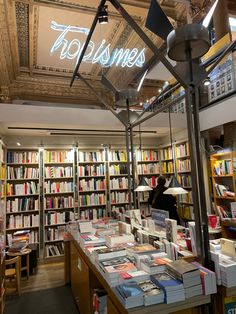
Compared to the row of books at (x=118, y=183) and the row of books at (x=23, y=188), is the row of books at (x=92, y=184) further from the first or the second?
the row of books at (x=23, y=188)

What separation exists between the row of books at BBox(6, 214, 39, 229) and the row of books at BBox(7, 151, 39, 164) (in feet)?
3.78

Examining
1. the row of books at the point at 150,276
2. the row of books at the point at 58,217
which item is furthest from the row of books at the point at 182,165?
the row of books at the point at 150,276

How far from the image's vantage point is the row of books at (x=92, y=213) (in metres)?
5.55

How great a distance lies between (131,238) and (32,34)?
390 cm

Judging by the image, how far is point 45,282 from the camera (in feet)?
13.5

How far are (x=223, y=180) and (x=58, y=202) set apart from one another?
Result: 3.53 metres

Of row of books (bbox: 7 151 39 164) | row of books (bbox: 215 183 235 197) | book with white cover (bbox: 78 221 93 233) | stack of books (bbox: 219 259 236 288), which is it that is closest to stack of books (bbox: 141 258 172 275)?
stack of books (bbox: 219 259 236 288)

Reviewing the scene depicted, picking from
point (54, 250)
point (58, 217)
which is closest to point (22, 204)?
point (58, 217)

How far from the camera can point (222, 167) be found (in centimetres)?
461

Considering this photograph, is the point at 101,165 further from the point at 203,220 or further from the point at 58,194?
the point at 203,220

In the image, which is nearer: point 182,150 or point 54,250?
point 54,250

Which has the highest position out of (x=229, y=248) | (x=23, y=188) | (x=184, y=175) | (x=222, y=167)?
(x=222, y=167)

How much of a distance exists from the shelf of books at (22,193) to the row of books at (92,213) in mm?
984

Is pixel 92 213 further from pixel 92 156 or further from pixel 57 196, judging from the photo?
pixel 92 156
